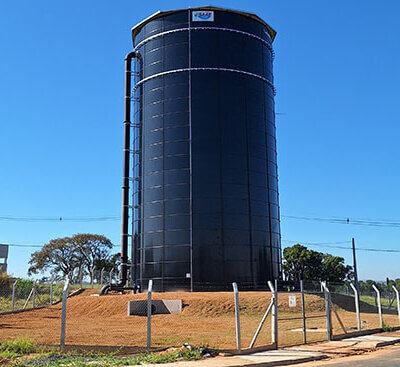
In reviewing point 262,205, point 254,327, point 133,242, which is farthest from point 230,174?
point 254,327

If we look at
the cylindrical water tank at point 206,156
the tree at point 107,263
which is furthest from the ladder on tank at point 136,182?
the tree at point 107,263

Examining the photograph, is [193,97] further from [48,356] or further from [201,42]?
[48,356]

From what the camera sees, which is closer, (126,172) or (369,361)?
(369,361)

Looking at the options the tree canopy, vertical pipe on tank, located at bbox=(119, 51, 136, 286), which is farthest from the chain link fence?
the tree canopy

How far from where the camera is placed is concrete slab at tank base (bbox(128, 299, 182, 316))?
104ft

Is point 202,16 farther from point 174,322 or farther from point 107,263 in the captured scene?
point 107,263

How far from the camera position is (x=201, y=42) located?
41.8 m

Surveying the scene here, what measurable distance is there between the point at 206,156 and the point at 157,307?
12.9 meters

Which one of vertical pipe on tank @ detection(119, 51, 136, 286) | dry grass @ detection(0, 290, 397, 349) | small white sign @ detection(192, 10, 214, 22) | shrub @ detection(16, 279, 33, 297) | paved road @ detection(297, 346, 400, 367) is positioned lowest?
paved road @ detection(297, 346, 400, 367)

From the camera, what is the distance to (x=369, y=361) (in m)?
14.4

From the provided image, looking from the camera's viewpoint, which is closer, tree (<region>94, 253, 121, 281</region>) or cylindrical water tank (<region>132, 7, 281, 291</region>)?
cylindrical water tank (<region>132, 7, 281, 291</region>)

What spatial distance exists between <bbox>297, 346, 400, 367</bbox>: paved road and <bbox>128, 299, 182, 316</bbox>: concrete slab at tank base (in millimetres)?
17339

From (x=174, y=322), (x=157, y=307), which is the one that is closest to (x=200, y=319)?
(x=174, y=322)

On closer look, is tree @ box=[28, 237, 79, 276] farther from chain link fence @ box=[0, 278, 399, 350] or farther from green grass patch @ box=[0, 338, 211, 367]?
green grass patch @ box=[0, 338, 211, 367]
